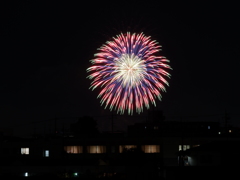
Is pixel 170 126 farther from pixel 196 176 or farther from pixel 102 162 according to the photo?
pixel 196 176

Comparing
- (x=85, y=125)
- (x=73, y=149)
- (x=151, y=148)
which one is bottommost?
(x=151, y=148)

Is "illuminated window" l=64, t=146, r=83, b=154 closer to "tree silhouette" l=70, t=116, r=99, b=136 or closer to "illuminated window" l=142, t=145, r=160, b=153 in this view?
"illuminated window" l=142, t=145, r=160, b=153

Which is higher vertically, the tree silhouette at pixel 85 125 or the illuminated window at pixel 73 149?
the tree silhouette at pixel 85 125

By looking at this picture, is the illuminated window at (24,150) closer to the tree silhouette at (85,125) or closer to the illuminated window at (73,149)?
the illuminated window at (73,149)

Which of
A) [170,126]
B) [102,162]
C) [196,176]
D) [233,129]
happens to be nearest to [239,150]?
[196,176]

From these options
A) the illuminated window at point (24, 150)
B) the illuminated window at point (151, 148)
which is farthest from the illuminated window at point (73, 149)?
the illuminated window at point (151, 148)

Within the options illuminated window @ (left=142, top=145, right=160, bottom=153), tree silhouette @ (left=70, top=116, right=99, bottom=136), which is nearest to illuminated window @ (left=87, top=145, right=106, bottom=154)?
Result: illuminated window @ (left=142, top=145, right=160, bottom=153)

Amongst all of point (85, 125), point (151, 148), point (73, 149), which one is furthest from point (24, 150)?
point (85, 125)

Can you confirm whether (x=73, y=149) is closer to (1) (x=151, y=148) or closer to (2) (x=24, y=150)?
(2) (x=24, y=150)

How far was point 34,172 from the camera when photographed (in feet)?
157

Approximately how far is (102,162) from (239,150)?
14.8 metres

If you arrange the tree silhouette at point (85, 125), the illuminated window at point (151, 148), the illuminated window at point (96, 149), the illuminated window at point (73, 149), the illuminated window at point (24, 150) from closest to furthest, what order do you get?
the illuminated window at point (151, 148) → the illuminated window at point (96, 149) → the illuminated window at point (24, 150) → the illuminated window at point (73, 149) → the tree silhouette at point (85, 125)

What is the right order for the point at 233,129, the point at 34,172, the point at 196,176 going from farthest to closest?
the point at 233,129
the point at 34,172
the point at 196,176

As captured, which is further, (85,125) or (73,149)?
(85,125)
